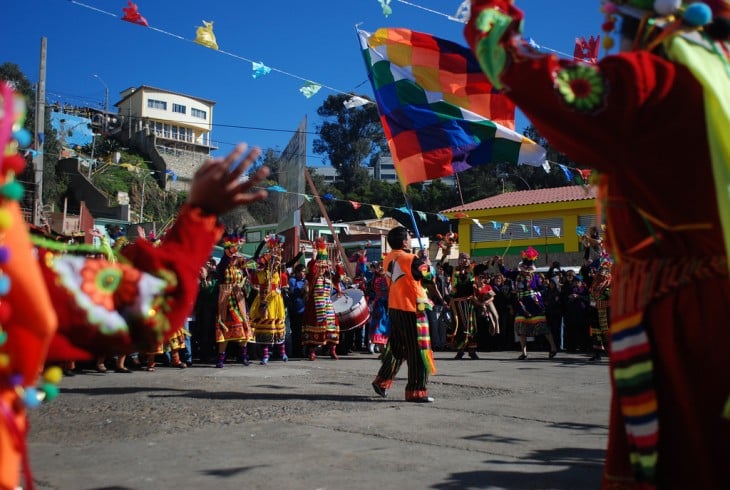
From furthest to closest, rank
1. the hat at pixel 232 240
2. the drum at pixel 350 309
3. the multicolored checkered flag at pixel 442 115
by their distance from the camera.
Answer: the drum at pixel 350 309 < the hat at pixel 232 240 < the multicolored checkered flag at pixel 442 115

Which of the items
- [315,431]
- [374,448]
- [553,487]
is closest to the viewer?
[553,487]

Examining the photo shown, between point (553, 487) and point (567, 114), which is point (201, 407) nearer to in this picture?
point (553, 487)

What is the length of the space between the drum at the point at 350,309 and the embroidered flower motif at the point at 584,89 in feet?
42.3

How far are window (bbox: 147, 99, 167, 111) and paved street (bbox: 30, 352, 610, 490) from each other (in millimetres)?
74591

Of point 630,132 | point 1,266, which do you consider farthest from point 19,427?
point 630,132

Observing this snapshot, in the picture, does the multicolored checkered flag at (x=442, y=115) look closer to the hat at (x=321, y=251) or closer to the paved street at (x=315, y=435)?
the paved street at (x=315, y=435)

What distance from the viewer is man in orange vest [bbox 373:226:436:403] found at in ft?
26.3

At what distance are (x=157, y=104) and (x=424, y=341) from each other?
78469mm

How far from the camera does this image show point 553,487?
4.49m

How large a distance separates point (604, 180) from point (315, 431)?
4084 millimetres

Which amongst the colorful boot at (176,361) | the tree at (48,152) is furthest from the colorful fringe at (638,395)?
the tree at (48,152)

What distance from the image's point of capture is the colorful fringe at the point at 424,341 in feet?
26.4

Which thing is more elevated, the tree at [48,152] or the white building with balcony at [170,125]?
the white building with balcony at [170,125]

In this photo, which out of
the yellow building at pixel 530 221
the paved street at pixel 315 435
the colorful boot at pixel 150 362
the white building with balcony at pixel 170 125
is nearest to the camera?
the paved street at pixel 315 435
